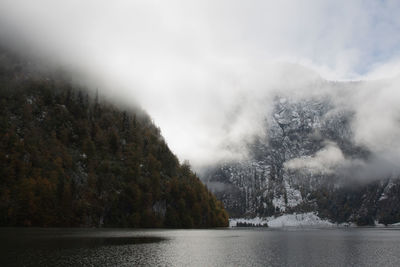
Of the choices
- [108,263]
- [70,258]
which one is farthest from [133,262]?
[70,258]

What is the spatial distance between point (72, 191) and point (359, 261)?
150 meters

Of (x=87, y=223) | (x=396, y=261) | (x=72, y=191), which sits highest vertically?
(x=72, y=191)

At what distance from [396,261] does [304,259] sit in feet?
57.3

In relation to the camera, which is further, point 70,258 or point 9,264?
point 70,258

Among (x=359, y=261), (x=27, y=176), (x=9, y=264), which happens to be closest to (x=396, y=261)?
(x=359, y=261)

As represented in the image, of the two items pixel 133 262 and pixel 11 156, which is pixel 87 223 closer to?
pixel 11 156

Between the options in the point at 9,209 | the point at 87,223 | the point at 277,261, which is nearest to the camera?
the point at 277,261

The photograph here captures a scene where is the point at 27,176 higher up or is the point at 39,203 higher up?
the point at 27,176

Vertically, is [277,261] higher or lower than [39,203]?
lower

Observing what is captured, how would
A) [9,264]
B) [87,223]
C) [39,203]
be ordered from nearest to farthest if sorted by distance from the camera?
[9,264] → [39,203] → [87,223]

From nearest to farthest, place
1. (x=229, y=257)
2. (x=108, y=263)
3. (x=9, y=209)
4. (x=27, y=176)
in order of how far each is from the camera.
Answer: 1. (x=108, y=263)
2. (x=229, y=257)
3. (x=9, y=209)
4. (x=27, y=176)

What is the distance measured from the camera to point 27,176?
17350 centimetres

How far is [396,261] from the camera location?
67.0 meters

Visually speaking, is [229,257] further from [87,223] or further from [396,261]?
[87,223]
